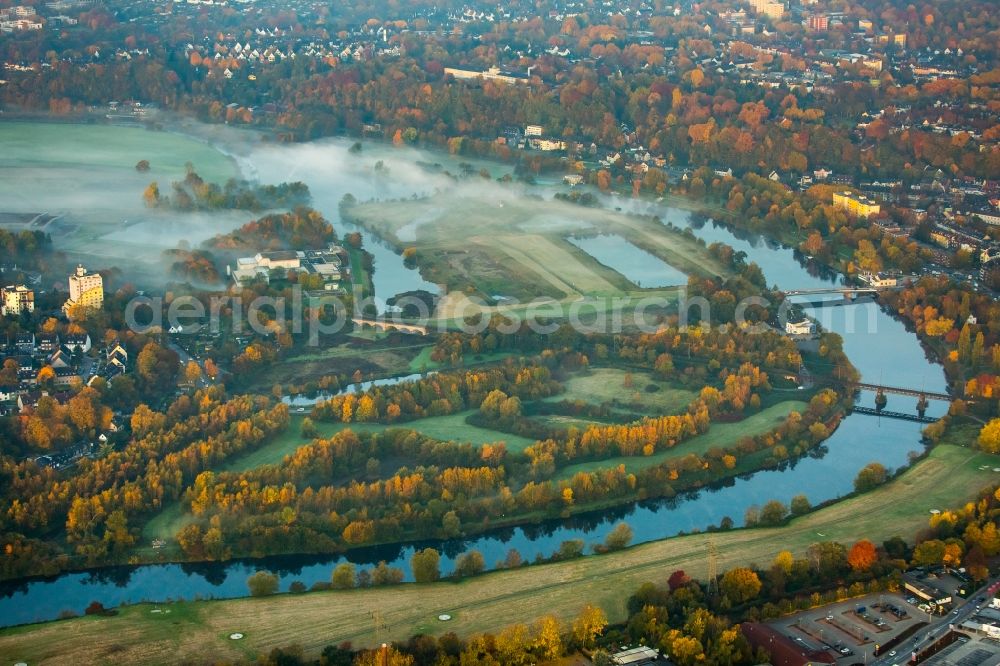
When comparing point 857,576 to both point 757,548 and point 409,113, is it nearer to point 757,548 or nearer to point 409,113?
point 757,548

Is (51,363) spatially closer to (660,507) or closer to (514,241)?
(660,507)

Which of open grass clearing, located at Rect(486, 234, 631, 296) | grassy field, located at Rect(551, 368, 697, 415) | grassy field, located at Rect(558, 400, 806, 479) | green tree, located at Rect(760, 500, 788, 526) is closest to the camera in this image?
green tree, located at Rect(760, 500, 788, 526)

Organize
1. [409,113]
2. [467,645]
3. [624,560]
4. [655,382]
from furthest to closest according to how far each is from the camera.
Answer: [409,113], [655,382], [624,560], [467,645]

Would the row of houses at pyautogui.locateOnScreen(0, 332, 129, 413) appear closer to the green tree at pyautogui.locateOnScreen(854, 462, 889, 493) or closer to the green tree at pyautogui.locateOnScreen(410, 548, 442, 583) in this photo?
the green tree at pyautogui.locateOnScreen(410, 548, 442, 583)

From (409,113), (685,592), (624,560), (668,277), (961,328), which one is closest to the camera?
(685,592)

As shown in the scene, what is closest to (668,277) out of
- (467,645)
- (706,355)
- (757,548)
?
(706,355)

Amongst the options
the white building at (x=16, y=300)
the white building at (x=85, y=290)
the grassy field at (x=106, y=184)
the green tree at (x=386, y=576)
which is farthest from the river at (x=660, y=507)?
the white building at (x=16, y=300)

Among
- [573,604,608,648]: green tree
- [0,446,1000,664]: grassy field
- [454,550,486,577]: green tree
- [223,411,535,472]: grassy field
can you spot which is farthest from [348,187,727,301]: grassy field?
[573,604,608,648]: green tree
